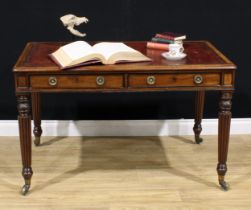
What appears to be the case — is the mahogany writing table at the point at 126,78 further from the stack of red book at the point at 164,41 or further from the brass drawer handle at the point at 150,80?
the stack of red book at the point at 164,41

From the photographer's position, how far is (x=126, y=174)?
3.14 m

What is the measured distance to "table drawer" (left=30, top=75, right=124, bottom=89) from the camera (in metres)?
2.67

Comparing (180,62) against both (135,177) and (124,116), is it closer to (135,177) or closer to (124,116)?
(135,177)

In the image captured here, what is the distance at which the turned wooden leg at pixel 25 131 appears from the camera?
2709 millimetres

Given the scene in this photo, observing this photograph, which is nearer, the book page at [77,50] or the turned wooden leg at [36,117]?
the book page at [77,50]

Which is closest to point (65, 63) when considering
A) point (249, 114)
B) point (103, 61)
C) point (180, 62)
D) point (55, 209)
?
point (103, 61)

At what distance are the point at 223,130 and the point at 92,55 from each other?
34.3 inches

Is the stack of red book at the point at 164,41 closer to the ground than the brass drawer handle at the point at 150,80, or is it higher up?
higher up

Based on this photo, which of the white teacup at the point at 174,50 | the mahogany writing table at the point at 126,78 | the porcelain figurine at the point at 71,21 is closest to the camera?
the mahogany writing table at the point at 126,78

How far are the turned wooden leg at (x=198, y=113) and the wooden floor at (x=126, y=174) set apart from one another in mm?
70

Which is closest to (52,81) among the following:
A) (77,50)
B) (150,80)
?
(77,50)

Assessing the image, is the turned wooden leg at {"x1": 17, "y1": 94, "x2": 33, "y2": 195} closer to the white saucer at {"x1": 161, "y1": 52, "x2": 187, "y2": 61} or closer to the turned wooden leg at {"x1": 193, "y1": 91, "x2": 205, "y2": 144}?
the white saucer at {"x1": 161, "y1": 52, "x2": 187, "y2": 61}

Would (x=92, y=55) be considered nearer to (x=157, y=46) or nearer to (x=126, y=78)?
(x=126, y=78)

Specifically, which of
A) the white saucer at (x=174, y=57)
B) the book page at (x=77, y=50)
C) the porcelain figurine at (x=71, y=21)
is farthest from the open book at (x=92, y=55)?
the porcelain figurine at (x=71, y=21)
